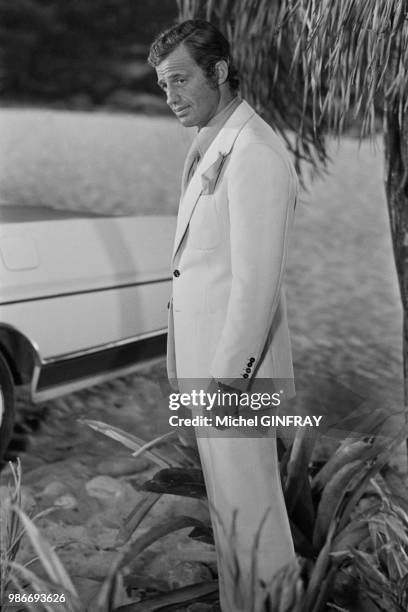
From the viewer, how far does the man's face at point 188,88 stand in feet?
6.17

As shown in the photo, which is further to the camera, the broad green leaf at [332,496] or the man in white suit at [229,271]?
the broad green leaf at [332,496]

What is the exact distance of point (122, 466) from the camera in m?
2.86

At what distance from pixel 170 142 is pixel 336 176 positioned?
2.08 feet

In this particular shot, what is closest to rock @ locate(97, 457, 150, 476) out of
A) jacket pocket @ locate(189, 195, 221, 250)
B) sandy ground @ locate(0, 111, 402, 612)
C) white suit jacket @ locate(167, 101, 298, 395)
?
sandy ground @ locate(0, 111, 402, 612)

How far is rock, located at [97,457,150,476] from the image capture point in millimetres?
2842

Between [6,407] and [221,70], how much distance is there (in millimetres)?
1393

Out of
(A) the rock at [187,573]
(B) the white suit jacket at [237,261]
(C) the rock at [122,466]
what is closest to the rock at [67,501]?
(C) the rock at [122,466]

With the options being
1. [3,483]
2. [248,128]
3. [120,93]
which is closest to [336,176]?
[120,93]

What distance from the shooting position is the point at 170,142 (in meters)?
2.93

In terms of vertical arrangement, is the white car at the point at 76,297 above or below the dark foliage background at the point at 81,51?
below

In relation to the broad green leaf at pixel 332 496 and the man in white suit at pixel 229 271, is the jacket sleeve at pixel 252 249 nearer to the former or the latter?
the man in white suit at pixel 229 271

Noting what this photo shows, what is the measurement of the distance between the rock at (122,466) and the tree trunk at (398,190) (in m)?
0.97

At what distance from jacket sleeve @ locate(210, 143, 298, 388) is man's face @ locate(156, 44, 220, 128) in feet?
0.57

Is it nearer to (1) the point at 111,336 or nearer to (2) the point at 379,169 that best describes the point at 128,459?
(1) the point at 111,336
